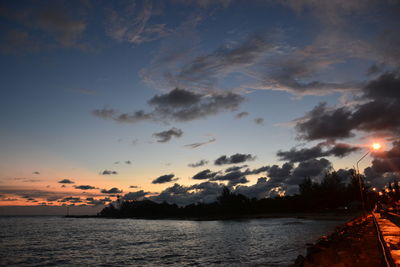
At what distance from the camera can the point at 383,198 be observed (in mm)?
197000

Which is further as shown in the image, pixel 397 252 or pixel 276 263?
pixel 276 263

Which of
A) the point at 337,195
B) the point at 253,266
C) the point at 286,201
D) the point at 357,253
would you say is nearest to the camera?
the point at 357,253

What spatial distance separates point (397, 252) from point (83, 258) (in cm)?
3772

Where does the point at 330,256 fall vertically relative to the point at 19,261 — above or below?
above

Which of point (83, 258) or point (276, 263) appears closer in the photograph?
point (276, 263)

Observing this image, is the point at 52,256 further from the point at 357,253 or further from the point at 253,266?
the point at 357,253

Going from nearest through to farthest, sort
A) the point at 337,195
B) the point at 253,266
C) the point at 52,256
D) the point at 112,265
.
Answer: the point at 253,266
the point at 112,265
the point at 52,256
the point at 337,195

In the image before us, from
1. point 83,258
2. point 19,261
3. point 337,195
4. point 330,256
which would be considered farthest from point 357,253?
point 337,195

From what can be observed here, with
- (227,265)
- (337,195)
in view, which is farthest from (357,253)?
(337,195)

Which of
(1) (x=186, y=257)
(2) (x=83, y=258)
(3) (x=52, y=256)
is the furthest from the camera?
(3) (x=52, y=256)

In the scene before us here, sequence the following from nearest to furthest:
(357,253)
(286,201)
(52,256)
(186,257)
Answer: (357,253) < (186,257) < (52,256) < (286,201)

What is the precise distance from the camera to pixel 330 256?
21.9m

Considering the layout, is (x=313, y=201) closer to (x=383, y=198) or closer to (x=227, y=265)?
(x=383, y=198)

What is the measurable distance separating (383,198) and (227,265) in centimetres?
20937
